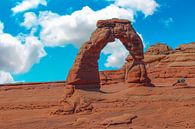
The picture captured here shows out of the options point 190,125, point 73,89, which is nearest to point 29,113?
point 73,89

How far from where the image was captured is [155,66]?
4891 cm

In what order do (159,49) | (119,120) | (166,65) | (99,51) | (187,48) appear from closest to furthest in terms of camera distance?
(119,120) < (99,51) < (166,65) < (187,48) < (159,49)

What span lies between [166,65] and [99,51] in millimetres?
19024

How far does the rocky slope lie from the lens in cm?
4603

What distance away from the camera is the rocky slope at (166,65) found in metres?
46.0

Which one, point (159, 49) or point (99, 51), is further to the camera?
point (159, 49)

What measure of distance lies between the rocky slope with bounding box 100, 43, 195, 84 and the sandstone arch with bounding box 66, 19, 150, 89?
13.0 metres

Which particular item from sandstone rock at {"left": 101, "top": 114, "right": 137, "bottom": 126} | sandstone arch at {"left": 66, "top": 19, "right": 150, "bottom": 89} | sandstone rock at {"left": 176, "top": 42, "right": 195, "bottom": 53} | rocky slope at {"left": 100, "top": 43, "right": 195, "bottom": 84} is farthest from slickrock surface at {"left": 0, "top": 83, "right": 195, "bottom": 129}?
sandstone rock at {"left": 176, "top": 42, "right": 195, "bottom": 53}

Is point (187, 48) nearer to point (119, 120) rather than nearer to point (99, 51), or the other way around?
point (99, 51)

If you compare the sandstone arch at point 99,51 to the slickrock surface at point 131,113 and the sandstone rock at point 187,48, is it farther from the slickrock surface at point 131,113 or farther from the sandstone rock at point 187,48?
the sandstone rock at point 187,48

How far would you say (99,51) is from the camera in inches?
1215

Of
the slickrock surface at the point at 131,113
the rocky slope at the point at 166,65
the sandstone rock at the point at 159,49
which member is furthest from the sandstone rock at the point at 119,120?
the sandstone rock at the point at 159,49

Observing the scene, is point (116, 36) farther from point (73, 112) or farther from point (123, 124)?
point (123, 124)

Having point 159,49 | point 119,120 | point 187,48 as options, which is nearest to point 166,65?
point 187,48
